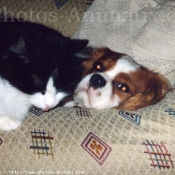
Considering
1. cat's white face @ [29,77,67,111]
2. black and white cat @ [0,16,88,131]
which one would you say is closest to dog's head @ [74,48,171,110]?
black and white cat @ [0,16,88,131]

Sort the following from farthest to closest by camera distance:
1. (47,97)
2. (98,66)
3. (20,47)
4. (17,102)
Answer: (98,66) → (17,102) → (47,97) → (20,47)

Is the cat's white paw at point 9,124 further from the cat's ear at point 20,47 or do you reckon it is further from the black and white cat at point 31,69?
the cat's ear at point 20,47

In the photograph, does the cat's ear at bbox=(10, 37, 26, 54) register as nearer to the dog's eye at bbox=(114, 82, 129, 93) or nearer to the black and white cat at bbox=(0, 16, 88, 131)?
the black and white cat at bbox=(0, 16, 88, 131)

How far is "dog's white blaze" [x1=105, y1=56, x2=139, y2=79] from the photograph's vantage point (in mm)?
1410

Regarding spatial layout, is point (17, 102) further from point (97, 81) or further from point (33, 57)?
point (97, 81)

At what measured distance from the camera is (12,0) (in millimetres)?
1653

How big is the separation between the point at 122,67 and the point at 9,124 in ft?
2.15

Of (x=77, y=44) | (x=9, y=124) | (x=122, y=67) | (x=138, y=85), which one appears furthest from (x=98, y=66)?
(x=9, y=124)

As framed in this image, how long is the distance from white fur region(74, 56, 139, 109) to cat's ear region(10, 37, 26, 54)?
0.46m

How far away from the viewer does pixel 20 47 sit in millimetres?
1002

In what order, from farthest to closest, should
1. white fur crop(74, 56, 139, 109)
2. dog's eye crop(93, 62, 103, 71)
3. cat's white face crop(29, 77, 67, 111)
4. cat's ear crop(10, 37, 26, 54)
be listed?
dog's eye crop(93, 62, 103, 71)
white fur crop(74, 56, 139, 109)
cat's white face crop(29, 77, 67, 111)
cat's ear crop(10, 37, 26, 54)

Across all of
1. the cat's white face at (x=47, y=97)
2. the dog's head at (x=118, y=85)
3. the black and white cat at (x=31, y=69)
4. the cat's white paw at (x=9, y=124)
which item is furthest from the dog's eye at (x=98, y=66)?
the cat's white paw at (x=9, y=124)

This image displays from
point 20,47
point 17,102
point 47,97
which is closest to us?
point 20,47

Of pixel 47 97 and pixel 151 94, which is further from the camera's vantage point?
pixel 151 94
